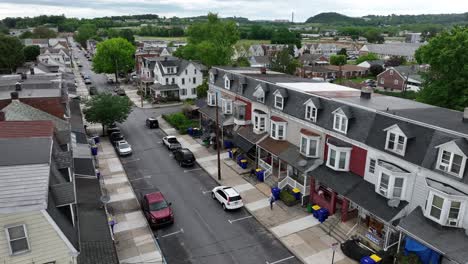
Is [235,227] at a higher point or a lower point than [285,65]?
lower

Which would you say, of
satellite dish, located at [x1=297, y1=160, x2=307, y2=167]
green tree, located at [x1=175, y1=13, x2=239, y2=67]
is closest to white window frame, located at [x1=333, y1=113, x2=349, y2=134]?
satellite dish, located at [x1=297, y1=160, x2=307, y2=167]

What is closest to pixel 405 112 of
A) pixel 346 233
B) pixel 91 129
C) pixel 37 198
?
pixel 346 233

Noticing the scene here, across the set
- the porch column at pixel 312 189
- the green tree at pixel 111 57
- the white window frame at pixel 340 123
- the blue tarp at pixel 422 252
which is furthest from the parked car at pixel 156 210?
the green tree at pixel 111 57

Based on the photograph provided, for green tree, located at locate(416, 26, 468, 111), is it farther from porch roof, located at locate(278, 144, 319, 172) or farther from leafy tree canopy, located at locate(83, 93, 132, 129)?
leafy tree canopy, located at locate(83, 93, 132, 129)

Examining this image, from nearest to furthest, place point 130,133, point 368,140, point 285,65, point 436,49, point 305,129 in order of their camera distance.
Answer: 1. point 368,140
2. point 305,129
3. point 436,49
4. point 130,133
5. point 285,65

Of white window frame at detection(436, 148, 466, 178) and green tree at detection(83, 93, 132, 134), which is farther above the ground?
white window frame at detection(436, 148, 466, 178)

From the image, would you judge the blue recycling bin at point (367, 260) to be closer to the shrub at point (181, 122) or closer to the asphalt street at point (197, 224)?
the asphalt street at point (197, 224)

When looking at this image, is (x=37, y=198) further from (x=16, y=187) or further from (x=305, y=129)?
(x=305, y=129)
